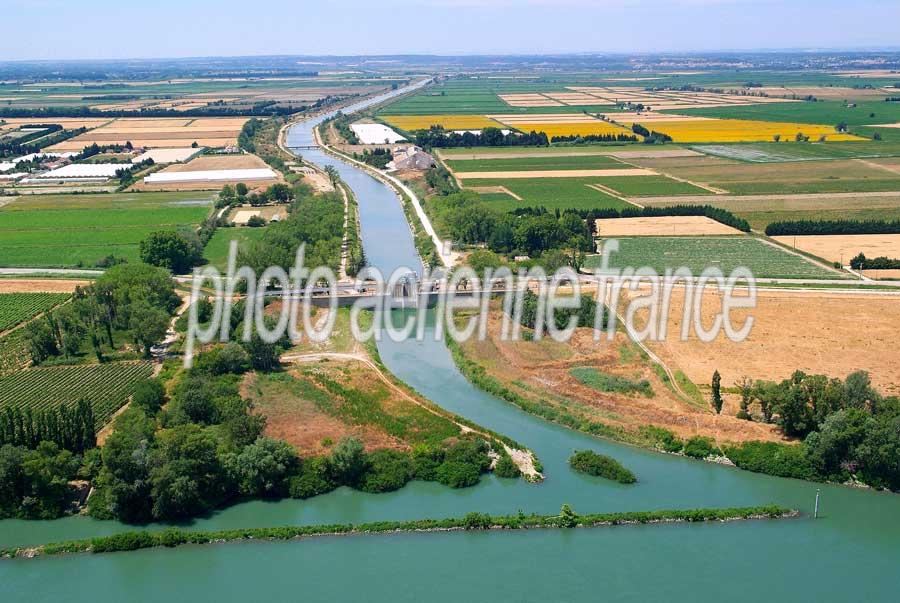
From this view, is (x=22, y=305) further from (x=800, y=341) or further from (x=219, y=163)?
(x=219, y=163)

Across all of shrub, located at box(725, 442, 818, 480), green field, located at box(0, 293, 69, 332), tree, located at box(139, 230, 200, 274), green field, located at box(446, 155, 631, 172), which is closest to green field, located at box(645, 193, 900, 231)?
green field, located at box(446, 155, 631, 172)

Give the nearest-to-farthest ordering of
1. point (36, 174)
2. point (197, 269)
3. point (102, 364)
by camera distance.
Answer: point (102, 364) < point (197, 269) < point (36, 174)

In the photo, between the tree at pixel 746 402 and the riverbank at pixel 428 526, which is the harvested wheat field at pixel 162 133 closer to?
the tree at pixel 746 402

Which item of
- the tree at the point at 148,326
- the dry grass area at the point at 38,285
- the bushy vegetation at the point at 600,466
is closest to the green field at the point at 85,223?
the dry grass area at the point at 38,285

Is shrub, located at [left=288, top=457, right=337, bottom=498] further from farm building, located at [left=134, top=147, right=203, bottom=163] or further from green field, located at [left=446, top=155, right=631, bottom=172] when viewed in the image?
farm building, located at [left=134, top=147, right=203, bottom=163]

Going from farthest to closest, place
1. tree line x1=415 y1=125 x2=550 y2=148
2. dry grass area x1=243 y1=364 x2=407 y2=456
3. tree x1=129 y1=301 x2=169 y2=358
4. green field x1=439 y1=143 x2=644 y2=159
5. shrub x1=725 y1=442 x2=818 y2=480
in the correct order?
tree line x1=415 y1=125 x2=550 y2=148, green field x1=439 y1=143 x2=644 y2=159, tree x1=129 y1=301 x2=169 y2=358, dry grass area x1=243 y1=364 x2=407 y2=456, shrub x1=725 y1=442 x2=818 y2=480

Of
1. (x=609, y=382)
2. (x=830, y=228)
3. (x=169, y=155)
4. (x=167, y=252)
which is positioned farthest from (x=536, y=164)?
(x=609, y=382)

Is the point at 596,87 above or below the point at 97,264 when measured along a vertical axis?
above

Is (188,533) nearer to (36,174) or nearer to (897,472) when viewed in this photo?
(897,472)

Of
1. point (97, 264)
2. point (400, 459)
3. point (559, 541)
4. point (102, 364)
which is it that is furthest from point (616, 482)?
point (97, 264)
